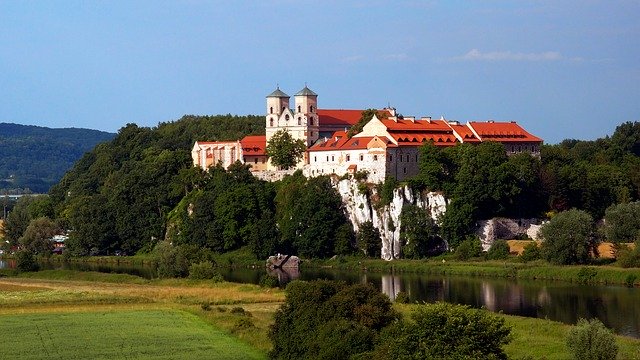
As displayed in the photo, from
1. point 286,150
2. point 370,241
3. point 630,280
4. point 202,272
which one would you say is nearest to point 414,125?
point 286,150

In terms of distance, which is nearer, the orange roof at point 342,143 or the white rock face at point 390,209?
the white rock face at point 390,209

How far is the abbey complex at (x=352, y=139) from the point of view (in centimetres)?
9712

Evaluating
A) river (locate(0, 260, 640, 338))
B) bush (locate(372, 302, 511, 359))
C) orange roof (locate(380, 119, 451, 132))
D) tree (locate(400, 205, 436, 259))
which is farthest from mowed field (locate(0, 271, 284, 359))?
orange roof (locate(380, 119, 451, 132))

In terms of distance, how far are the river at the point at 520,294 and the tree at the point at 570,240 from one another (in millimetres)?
3841

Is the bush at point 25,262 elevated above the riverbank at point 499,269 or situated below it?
above

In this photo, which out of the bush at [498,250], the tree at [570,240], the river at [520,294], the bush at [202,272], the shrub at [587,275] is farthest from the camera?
the bush at [498,250]

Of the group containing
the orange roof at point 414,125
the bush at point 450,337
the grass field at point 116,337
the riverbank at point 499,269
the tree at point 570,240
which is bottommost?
the grass field at point 116,337

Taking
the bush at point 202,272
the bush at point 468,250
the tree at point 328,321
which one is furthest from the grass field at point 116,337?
the bush at point 468,250

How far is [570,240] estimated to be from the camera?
3110 inches

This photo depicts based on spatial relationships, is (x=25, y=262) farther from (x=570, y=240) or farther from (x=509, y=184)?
(x=570, y=240)

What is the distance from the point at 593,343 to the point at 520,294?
91.8 feet

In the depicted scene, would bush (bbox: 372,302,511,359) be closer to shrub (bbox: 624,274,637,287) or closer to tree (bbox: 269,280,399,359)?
tree (bbox: 269,280,399,359)

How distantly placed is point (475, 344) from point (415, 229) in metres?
52.0

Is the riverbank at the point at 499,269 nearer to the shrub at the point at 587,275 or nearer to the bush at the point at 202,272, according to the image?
the shrub at the point at 587,275
